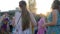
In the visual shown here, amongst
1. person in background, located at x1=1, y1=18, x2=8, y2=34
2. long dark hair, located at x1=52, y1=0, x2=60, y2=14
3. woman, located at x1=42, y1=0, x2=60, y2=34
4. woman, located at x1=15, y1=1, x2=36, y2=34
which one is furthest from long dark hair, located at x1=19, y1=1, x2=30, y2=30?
person in background, located at x1=1, y1=18, x2=8, y2=34

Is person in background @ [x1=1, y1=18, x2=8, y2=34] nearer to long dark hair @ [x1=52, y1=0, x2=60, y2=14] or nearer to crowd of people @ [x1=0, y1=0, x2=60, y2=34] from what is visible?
crowd of people @ [x1=0, y1=0, x2=60, y2=34]

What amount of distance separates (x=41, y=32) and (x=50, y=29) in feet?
10.8

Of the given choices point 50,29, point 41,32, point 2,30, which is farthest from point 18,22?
point 2,30

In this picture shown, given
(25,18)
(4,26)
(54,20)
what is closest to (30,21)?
(25,18)

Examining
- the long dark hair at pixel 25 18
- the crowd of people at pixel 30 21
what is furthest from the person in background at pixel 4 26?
the long dark hair at pixel 25 18

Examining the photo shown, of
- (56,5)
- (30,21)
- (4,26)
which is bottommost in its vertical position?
(4,26)

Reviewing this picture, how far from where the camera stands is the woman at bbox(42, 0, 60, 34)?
5.41 meters

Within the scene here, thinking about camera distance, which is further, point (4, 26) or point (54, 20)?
point (4, 26)

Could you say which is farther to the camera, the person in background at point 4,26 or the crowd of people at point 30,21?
the person in background at point 4,26

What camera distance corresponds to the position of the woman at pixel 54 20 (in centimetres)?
541

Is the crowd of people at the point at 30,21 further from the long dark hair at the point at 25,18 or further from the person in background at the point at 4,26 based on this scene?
the person in background at the point at 4,26

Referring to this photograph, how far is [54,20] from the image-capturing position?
540 centimetres

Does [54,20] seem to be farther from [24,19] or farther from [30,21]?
[24,19]

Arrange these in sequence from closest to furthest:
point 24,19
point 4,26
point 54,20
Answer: point 54,20 < point 24,19 < point 4,26
